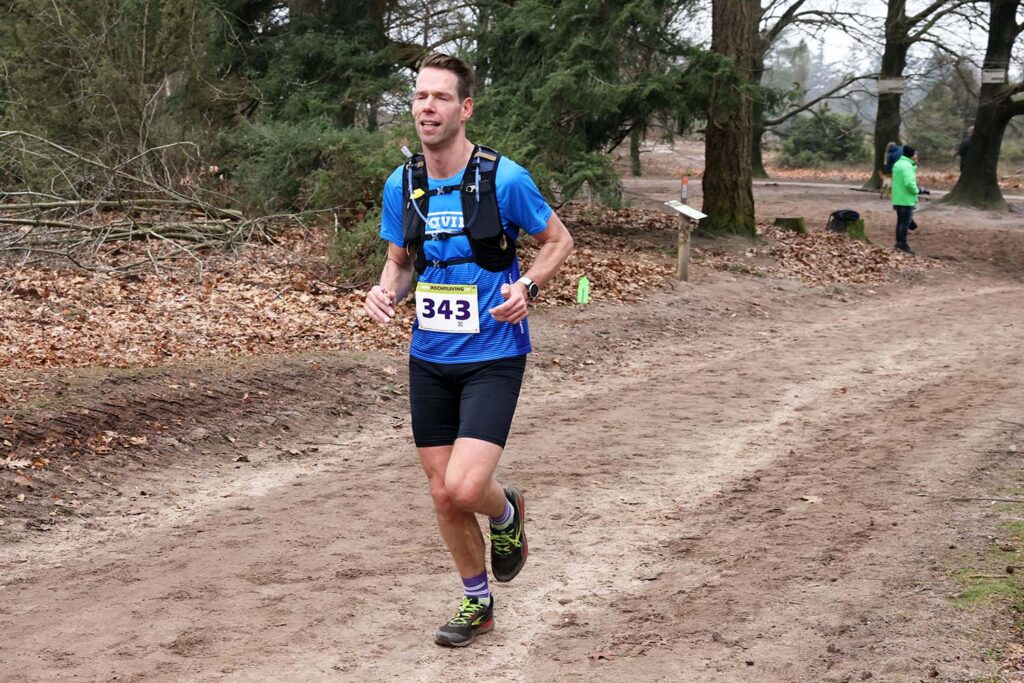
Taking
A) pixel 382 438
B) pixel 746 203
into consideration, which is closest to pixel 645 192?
pixel 746 203

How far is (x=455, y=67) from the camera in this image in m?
4.36

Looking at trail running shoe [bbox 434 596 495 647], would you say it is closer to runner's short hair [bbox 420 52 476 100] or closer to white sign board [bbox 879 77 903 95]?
runner's short hair [bbox 420 52 476 100]

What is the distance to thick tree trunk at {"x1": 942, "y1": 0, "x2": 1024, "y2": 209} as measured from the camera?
2583 cm

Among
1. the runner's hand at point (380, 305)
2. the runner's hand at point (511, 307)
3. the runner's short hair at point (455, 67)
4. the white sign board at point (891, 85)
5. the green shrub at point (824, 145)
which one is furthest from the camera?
the green shrub at point (824, 145)

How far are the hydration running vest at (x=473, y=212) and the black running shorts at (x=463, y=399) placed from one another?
15.9 inches

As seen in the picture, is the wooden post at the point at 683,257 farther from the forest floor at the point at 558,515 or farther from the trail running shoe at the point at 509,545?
the trail running shoe at the point at 509,545

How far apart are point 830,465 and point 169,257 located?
8590 millimetres

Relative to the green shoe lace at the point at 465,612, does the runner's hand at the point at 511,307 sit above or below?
above

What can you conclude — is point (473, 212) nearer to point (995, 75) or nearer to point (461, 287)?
point (461, 287)

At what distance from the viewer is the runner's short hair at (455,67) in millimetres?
4352

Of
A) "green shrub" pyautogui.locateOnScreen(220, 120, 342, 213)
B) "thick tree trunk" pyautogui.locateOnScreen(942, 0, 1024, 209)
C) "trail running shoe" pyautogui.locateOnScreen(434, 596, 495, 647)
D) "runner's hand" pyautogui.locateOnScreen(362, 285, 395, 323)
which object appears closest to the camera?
"runner's hand" pyautogui.locateOnScreen(362, 285, 395, 323)

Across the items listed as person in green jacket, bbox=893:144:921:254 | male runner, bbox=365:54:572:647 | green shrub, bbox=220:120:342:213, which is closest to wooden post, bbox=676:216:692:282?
green shrub, bbox=220:120:342:213

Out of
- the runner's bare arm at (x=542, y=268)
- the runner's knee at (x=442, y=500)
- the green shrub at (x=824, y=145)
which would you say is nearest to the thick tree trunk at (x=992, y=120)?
the runner's bare arm at (x=542, y=268)

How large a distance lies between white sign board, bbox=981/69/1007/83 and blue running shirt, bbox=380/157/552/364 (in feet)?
81.6
